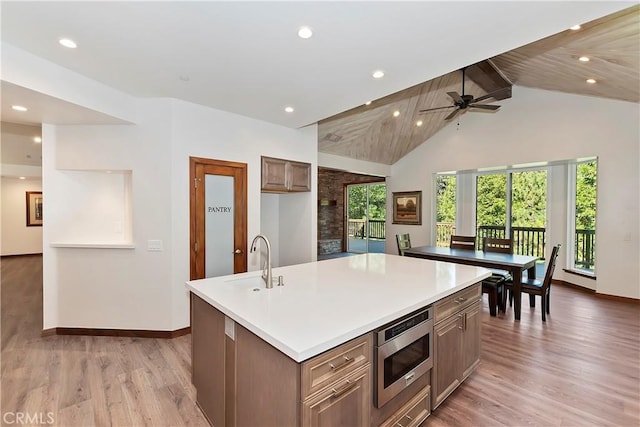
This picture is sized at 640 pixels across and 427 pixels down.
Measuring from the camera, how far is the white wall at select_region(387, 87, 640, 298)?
477 cm

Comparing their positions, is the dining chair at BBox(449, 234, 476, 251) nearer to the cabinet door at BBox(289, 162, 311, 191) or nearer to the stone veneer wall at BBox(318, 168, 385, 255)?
the cabinet door at BBox(289, 162, 311, 191)

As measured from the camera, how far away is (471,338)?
248 cm

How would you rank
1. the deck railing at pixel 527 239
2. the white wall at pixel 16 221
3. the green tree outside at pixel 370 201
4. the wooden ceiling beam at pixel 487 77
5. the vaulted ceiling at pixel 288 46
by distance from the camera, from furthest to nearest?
the green tree outside at pixel 370 201, the white wall at pixel 16 221, the deck railing at pixel 527 239, the wooden ceiling beam at pixel 487 77, the vaulted ceiling at pixel 288 46

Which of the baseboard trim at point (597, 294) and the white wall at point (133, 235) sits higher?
the white wall at point (133, 235)

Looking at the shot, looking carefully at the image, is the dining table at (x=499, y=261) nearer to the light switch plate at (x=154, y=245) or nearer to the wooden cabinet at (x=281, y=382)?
the wooden cabinet at (x=281, y=382)

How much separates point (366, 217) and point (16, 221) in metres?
10.2

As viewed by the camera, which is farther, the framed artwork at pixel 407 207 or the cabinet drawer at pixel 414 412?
the framed artwork at pixel 407 207

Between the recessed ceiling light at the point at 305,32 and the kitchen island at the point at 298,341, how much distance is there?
1839mm

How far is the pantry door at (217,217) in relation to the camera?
12.0 ft

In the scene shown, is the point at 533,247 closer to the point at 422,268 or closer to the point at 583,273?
the point at 583,273

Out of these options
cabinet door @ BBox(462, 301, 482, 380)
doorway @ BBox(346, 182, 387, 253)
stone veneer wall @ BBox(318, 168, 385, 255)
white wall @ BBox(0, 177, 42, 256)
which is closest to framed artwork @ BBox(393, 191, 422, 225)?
doorway @ BBox(346, 182, 387, 253)

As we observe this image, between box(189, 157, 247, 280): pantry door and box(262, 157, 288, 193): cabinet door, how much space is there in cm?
34

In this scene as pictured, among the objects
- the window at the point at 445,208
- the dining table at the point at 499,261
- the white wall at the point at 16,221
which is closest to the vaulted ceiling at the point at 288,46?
the dining table at the point at 499,261

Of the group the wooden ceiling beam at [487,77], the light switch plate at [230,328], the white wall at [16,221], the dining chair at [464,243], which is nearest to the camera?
the light switch plate at [230,328]
